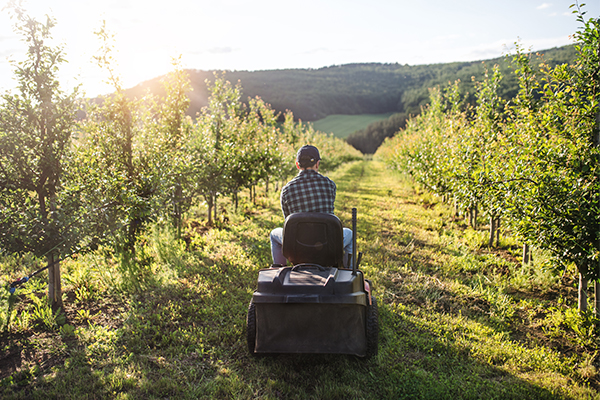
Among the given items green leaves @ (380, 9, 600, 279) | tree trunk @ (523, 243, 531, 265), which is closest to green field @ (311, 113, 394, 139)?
tree trunk @ (523, 243, 531, 265)

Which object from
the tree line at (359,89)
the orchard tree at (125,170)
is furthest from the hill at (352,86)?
the orchard tree at (125,170)

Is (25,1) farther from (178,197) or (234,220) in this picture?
(234,220)

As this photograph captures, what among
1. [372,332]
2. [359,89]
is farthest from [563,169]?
[359,89]

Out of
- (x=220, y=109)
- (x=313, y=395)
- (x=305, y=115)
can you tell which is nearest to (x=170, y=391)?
(x=313, y=395)

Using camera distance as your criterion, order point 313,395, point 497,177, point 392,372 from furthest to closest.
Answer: point 497,177 → point 392,372 → point 313,395

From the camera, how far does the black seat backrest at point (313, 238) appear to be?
3262 millimetres

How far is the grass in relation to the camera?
307 cm

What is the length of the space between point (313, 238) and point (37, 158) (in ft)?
11.3

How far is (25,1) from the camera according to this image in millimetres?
4078

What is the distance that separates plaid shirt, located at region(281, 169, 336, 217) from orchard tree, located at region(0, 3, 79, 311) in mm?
2624

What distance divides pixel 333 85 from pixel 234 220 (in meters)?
131

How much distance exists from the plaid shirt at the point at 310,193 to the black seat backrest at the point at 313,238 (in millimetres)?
521

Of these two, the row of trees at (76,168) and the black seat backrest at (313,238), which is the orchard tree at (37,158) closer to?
the row of trees at (76,168)

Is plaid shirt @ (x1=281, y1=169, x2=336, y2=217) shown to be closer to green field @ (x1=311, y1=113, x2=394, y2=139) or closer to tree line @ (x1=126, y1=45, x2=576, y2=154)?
tree line @ (x1=126, y1=45, x2=576, y2=154)
